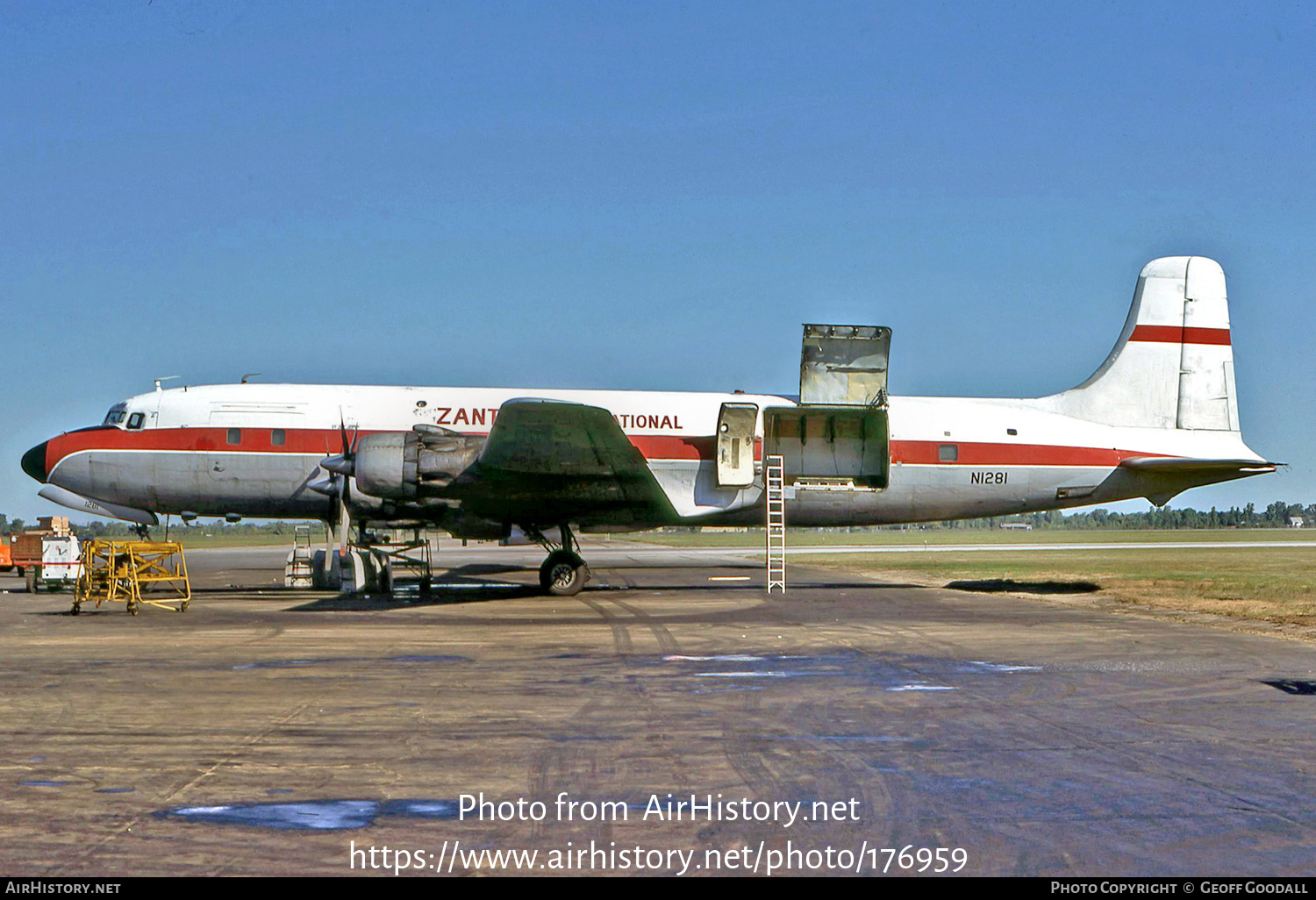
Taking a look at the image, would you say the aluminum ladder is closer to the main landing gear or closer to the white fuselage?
the white fuselage

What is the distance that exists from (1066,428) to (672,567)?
15.0 m

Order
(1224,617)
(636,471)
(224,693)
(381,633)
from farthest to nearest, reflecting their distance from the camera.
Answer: (636,471)
(1224,617)
(381,633)
(224,693)

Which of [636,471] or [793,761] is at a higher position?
[636,471]

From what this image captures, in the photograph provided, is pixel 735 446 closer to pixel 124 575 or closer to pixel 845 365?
pixel 845 365

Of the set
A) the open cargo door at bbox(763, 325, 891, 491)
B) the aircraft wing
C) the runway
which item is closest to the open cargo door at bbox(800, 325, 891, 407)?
the open cargo door at bbox(763, 325, 891, 491)

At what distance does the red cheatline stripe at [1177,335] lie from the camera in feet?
83.2

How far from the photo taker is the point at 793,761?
291 inches

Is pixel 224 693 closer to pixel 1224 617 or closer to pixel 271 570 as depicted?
pixel 1224 617

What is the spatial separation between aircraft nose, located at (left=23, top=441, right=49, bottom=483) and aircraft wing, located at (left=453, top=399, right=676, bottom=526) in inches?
375

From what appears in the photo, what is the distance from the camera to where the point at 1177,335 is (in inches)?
998

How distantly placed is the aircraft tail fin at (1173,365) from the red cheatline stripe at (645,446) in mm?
1325

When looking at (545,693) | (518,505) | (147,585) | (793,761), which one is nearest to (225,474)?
(147,585)

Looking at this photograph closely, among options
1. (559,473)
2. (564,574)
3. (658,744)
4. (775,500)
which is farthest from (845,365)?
(658,744)

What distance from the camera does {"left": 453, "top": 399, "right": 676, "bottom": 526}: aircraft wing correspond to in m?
19.2
